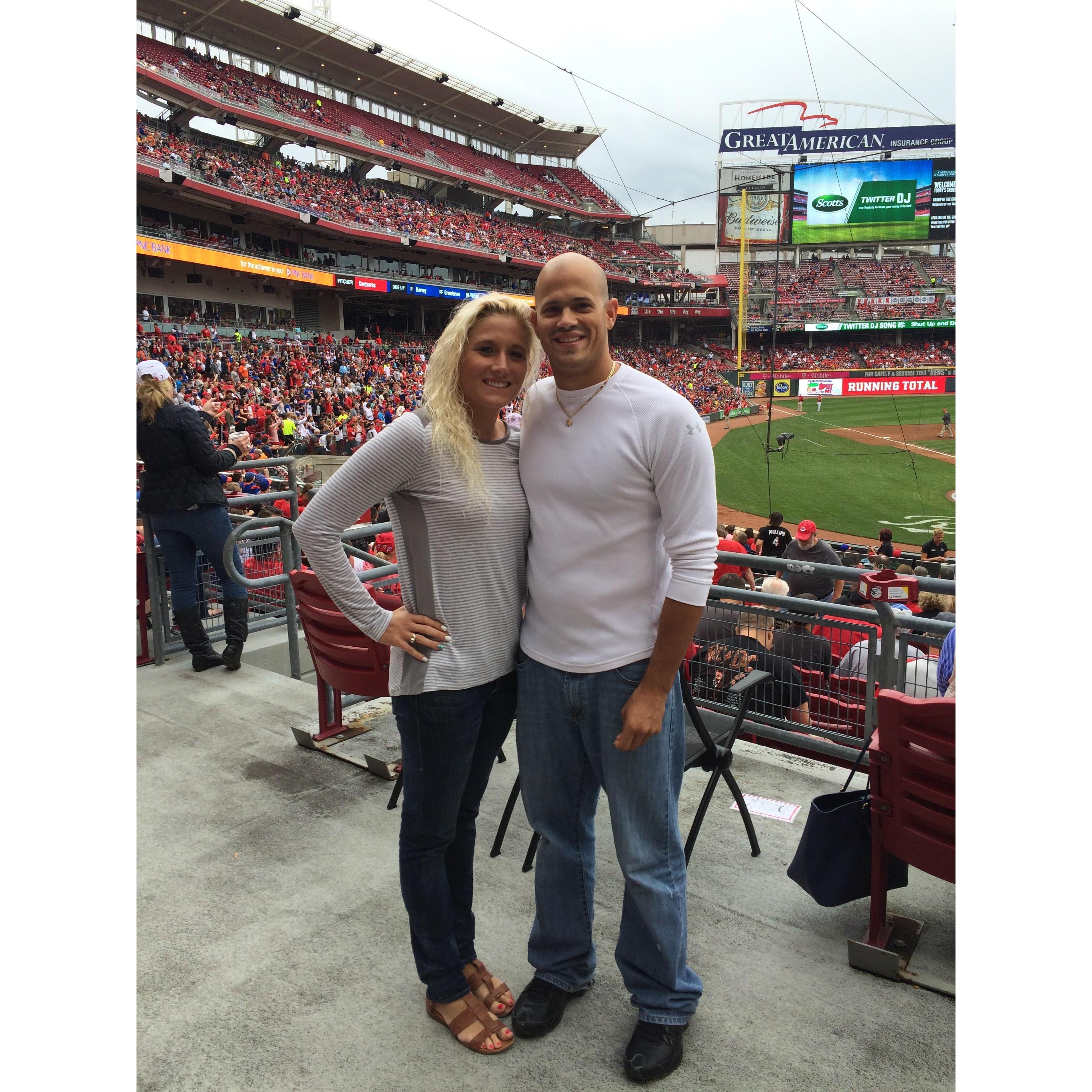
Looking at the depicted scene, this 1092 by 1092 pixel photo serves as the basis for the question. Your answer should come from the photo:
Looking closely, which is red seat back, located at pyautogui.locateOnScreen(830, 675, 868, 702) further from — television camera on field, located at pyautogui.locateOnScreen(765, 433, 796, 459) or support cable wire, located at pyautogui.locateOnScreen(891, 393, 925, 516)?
television camera on field, located at pyautogui.locateOnScreen(765, 433, 796, 459)

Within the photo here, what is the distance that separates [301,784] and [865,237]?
217 feet

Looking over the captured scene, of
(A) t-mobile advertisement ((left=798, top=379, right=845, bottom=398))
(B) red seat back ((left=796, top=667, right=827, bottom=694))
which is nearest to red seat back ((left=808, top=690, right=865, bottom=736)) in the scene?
(B) red seat back ((left=796, top=667, right=827, bottom=694))

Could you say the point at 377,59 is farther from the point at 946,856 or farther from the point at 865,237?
the point at 946,856

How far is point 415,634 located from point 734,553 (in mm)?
2772

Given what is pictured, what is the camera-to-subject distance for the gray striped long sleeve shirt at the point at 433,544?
2049 millimetres

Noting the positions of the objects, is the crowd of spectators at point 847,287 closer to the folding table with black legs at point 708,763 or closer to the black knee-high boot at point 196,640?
the black knee-high boot at point 196,640

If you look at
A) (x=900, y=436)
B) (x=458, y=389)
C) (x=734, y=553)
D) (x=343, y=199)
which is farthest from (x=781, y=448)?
(x=458, y=389)

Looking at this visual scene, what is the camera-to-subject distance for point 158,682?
4926 mm

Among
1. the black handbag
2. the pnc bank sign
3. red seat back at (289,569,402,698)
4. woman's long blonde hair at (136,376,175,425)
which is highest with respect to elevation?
the pnc bank sign

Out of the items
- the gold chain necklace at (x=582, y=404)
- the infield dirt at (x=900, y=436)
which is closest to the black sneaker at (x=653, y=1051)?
the gold chain necklace at (x=582, y=404)

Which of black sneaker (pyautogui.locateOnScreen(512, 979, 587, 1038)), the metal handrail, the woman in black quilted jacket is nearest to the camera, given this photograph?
black sneaker (pyautogui.locateOnScreen(512, 979, 587, 1038))

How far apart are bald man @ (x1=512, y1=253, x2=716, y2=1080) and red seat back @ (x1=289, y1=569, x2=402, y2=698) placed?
56.4 inches

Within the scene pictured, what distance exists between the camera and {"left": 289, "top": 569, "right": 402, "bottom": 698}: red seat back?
11.6 feet

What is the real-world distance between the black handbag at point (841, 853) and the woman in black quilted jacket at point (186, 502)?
143 inches
